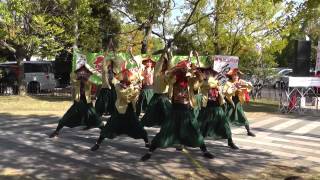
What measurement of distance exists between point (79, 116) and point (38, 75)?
56.7ft

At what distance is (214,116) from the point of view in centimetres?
1046

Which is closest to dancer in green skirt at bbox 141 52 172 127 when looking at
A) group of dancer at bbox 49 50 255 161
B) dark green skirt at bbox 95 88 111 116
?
group of dancer at bbox 49 50 255 161

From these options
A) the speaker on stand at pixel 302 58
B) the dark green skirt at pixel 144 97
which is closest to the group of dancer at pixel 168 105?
the dark green skirt at pixel 144 97

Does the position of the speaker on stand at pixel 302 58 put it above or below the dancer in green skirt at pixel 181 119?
above

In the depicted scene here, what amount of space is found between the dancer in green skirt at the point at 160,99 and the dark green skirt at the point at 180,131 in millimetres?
1178

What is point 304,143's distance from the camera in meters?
11.7

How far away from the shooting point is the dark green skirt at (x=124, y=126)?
9.77m

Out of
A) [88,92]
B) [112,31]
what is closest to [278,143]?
[88,92]

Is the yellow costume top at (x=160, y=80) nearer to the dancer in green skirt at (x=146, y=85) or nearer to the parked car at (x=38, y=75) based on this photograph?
the dancer in green skirt at (x=146, y=85)

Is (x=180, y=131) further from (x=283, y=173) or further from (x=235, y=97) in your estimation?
(x=235, y=97)

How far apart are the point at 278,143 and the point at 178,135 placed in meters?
3.46

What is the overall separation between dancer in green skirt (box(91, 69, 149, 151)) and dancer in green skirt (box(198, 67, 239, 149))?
1392mm

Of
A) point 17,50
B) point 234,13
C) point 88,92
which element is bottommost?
point 88,92

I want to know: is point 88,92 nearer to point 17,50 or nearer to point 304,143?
point 304,143
